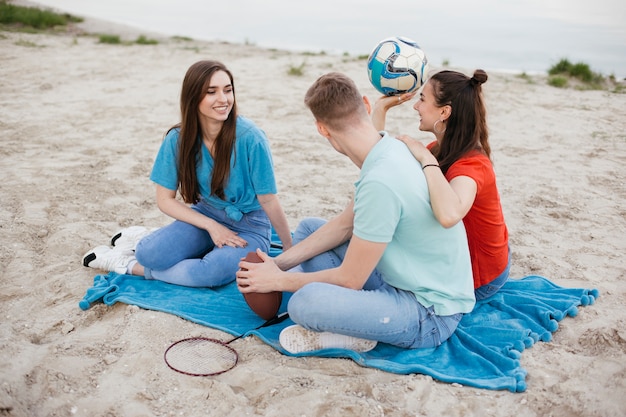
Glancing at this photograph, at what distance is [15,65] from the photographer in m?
9.48

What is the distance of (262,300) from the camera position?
3.49m

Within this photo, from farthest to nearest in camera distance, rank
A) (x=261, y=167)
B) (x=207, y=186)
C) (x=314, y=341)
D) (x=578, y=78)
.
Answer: (x=578, y=78) → (x=207, y=186) → (x=261, y=167) → (x=314, y=341)

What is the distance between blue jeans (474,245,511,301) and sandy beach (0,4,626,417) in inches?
17.4

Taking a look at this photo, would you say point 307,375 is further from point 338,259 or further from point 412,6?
point 412,6

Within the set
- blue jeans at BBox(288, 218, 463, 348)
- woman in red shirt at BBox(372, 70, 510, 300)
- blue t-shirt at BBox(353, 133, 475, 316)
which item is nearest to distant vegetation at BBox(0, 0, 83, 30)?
woman in red shirt at BBox(372, 70, 510, 300)

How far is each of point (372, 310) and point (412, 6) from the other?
21.5 m

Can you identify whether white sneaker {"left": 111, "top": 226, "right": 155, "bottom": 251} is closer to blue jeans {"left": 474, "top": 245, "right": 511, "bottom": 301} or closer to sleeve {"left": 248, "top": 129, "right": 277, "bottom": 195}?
sleeve {"left": 248, "top": 129, "right": 277, "bottom": 195}

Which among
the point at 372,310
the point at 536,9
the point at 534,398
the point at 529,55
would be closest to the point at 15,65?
the point at 372,310

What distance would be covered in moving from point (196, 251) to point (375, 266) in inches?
63.6

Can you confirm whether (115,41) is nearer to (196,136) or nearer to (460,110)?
(196,136)

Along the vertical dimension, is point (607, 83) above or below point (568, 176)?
above

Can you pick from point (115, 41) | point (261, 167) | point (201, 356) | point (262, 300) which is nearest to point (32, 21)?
point (115, 41)

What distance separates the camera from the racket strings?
3.15 m

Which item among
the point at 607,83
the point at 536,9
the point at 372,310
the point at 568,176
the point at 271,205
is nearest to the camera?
the point at 372,310
